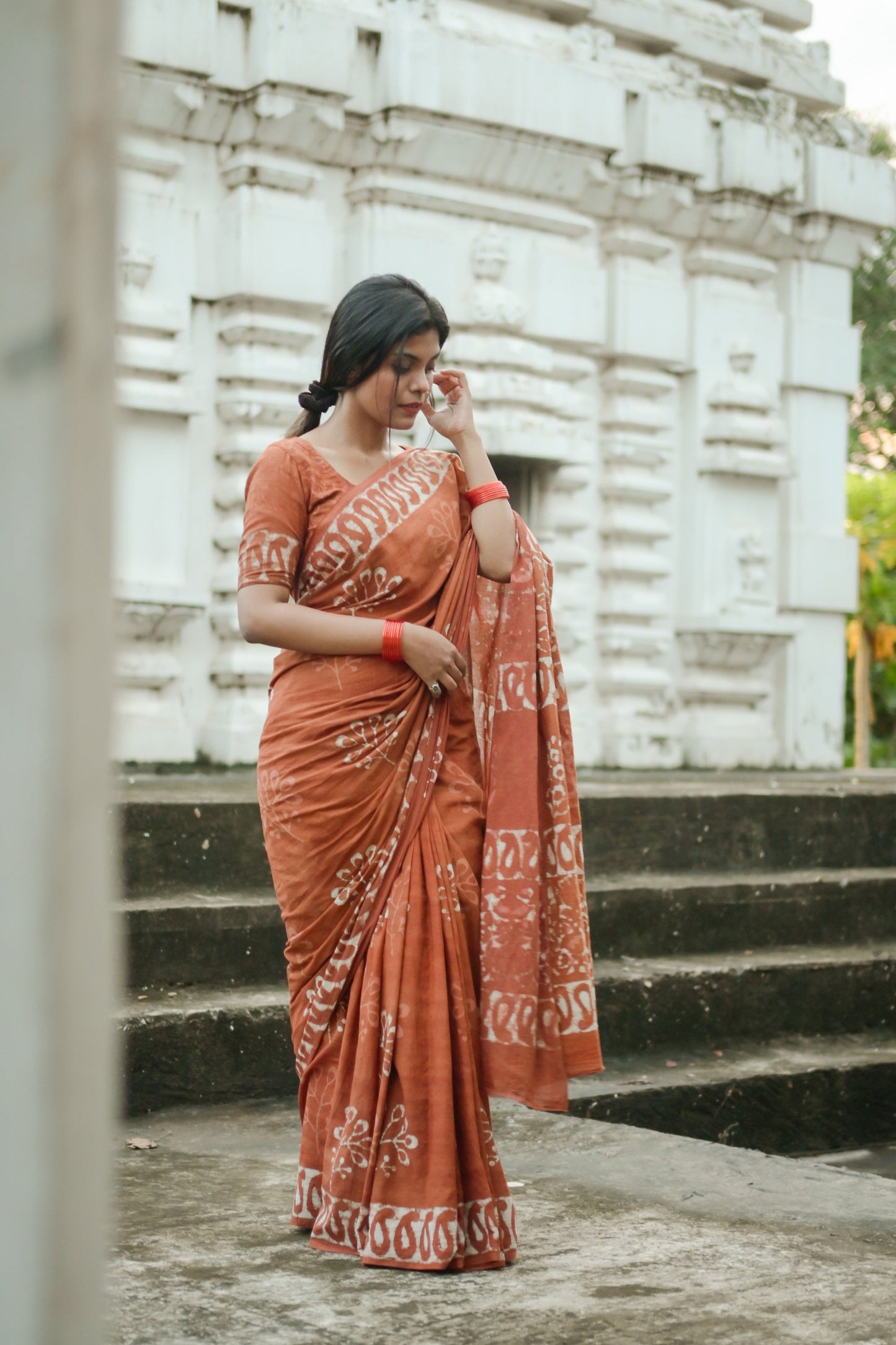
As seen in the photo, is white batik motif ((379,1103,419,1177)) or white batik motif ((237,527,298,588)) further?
white batik motif ((237,527,298,588))

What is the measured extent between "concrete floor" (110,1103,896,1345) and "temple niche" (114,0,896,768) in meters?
3.25

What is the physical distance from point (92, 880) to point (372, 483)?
212 centimetres

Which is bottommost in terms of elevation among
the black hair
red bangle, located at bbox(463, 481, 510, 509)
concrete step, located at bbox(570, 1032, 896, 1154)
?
concrete step, located at bbox(570, 1032, 896, 1154)

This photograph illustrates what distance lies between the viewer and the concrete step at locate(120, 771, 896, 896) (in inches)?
176

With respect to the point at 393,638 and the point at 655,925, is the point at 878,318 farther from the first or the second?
the point at 393,638

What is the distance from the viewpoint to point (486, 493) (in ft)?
9.80

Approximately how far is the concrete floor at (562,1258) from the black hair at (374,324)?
1521 millimetres

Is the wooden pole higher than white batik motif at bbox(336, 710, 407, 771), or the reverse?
the wooden pole

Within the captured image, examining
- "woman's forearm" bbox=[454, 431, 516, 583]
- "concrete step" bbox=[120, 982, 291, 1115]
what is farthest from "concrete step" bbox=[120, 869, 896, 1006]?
"woman's forearm" bbox=[454, 431, 516, 583]

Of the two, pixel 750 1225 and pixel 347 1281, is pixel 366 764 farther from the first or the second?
pixel 750 1225

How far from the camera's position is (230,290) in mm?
6824

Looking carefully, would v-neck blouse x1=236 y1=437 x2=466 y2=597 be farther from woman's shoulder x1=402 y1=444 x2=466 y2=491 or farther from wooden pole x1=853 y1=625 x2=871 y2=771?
wooden pole x1=853 y1=625 x2=871 y2=771

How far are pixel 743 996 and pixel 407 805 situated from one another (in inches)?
92.8

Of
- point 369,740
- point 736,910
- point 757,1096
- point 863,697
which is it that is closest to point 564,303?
point 736,910
